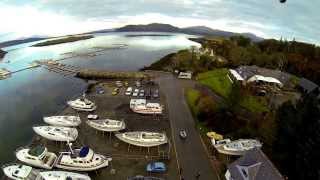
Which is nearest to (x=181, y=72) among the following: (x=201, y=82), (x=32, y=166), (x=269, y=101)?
(x=201, y=82)

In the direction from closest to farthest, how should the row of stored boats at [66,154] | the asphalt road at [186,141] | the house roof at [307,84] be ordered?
the row of stored boats at [66,154] < the asphalt road at [186,141] < the house roof at [307,84]

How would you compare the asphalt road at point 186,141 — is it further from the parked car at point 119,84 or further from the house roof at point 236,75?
the house roof at point 236,75

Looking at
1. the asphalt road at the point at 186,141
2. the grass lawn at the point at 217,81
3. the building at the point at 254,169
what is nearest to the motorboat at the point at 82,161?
the asphalt road at the point at 186,141

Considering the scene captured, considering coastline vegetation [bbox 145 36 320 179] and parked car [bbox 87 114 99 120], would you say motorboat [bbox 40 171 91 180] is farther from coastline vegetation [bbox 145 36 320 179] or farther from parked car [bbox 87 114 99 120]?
coastline vegetation [bbox 145 36 320 179]

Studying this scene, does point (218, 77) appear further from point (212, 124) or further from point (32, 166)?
point (32, 166)

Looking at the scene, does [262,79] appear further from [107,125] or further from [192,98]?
[107,125]

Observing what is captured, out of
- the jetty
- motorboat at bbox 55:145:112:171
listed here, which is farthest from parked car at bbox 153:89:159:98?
motorboat at bbox 55:145:112:171

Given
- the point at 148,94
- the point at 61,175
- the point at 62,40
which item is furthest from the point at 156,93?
the point at 62,40
